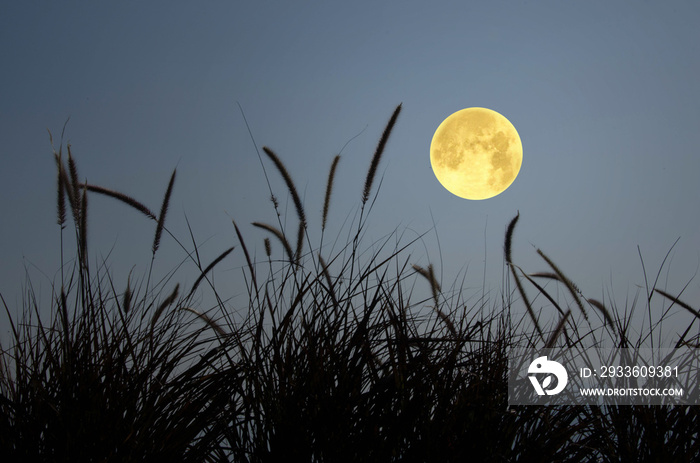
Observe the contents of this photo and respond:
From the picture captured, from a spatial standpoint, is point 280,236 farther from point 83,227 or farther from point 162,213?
point 83,227

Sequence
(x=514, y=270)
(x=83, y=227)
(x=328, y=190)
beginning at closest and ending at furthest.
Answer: (x=83, y=227)
(x=328, y=190)
(x=514, y=270)

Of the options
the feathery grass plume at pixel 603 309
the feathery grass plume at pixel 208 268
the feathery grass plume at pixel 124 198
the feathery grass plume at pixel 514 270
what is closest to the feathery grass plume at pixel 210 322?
the feathery grass plume at pixel 208 268

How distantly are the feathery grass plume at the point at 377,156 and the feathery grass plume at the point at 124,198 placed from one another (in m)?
0.98

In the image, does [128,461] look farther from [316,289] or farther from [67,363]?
[316,289]

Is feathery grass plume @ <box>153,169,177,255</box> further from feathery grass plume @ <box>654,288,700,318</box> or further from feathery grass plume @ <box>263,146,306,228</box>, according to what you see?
feathery grass plume @ <box>654,288,700,318</box>

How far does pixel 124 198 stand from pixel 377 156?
124 cm

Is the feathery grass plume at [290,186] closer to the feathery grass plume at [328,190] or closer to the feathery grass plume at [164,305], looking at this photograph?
the feathery grass plume at [328,190]

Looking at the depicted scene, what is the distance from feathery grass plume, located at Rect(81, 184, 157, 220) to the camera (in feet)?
8.70

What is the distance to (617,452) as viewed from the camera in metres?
2.17

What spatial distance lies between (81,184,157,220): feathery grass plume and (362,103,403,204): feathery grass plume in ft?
3.23

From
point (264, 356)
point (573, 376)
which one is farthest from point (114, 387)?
point (573, 376)

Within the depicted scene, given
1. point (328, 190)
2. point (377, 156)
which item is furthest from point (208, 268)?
point (377, 156)

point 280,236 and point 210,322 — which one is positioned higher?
point 280,236

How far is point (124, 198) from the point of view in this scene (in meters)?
2.76
